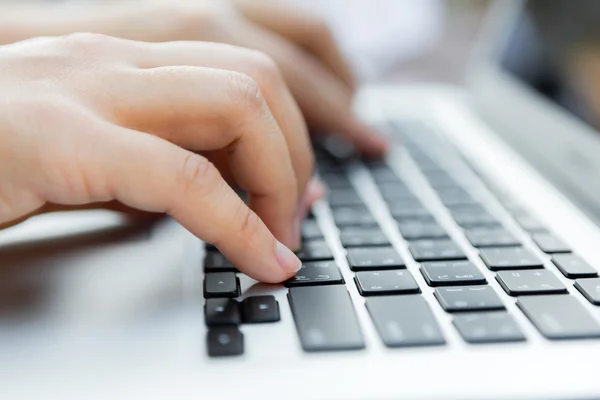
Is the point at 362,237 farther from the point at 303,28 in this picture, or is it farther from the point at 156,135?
the point at 303,28

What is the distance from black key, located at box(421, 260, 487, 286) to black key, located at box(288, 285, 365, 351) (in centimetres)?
6

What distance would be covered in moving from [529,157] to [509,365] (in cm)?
42

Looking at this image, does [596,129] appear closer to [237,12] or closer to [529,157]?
[529,157]

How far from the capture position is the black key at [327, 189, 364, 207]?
55cm

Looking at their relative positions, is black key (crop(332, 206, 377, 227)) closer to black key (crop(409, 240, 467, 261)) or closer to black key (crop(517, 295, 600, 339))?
black key (crop(409, 240, 467, 261))

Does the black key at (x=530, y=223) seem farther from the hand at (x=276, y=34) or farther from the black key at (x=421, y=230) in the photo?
the hand at (x=276, y=34)

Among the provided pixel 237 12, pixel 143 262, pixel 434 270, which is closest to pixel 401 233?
pixel 434 270

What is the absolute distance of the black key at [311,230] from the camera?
0.47m

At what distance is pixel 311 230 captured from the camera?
49cm

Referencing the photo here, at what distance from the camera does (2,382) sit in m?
0.31

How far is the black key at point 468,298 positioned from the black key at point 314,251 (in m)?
0.09

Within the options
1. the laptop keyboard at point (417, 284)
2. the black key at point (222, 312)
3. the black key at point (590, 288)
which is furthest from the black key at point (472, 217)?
the black key at point (222, 312)

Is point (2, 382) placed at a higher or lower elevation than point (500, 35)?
lower

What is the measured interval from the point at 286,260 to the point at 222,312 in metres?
0.06
